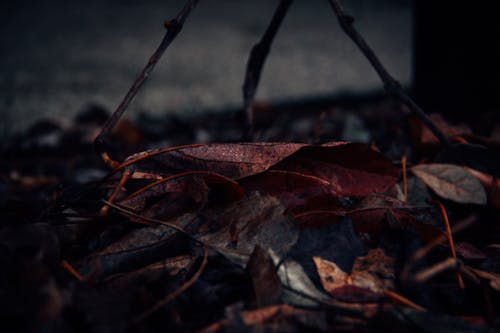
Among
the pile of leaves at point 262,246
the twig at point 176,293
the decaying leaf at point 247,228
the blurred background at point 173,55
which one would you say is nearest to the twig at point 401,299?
the pile of leaves at point 262,246

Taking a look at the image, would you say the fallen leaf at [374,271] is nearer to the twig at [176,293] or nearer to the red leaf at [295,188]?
the red leaf at [295,188]

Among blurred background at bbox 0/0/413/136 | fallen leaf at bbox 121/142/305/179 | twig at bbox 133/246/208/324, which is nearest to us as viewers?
twig at bbox 133/246/208/324

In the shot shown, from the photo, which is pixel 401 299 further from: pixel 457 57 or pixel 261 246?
pixel 457 57

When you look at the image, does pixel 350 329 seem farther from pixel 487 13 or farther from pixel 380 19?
pixel 380 19

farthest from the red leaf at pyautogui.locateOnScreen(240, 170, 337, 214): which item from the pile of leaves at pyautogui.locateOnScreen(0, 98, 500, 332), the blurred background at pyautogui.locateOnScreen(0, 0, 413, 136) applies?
the blurred background at pyautogui.locateOnScreen(0, 0, 413, 136)

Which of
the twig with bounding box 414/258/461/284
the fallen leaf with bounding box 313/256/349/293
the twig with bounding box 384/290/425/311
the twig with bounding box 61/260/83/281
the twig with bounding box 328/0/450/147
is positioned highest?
the twig with bounding box 328/0/450/147

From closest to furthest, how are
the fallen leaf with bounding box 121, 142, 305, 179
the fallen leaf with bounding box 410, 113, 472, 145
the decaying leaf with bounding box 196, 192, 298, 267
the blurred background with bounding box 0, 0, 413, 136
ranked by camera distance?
the decaying leaf with bounding box 196, 192, 298, 267 → the fallen leaf with bounding box 121, 142, 305, 179 → the fallen leaf with bounding box 410, 113, 472, 145 → the blurred background with bounding box 0, 0, 413, 136

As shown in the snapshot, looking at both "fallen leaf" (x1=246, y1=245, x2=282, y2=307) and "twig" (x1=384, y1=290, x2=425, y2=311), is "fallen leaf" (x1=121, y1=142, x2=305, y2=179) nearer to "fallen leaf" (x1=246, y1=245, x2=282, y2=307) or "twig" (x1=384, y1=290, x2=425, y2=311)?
"fallen leaf" (x1=246, y1=245, x2=282, y2=307)
